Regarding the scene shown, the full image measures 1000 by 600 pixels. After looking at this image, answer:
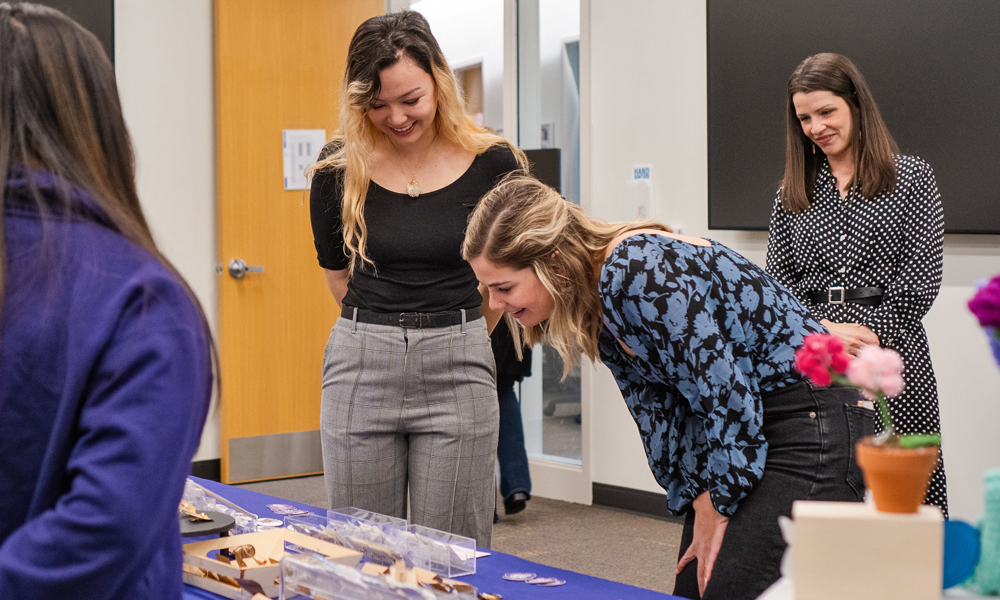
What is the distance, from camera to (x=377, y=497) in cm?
172

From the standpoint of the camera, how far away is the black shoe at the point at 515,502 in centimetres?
381

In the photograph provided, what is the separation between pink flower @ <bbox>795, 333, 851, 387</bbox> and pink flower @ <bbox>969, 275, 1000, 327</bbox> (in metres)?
0.14

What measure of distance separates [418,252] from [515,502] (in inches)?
90.3

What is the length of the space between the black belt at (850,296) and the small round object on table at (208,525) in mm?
1665

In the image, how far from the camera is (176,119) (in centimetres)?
439

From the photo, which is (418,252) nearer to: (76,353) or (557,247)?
(557,247)

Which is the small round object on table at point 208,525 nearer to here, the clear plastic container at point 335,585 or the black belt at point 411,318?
the clear plastic container at point 335,585

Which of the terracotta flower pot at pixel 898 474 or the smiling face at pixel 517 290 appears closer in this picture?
the terracotta flower pot at pixel 898 474

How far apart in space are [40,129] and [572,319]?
88 centimetres

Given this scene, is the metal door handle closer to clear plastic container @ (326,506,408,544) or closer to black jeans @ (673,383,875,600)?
clear plastic container @ (326,506,408,544)

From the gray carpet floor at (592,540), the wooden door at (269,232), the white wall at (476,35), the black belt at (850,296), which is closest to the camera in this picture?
the black belt at (850,296)

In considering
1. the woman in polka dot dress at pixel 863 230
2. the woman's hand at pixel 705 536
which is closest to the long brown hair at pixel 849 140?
the woman in polka dot dress at pixel 863 230

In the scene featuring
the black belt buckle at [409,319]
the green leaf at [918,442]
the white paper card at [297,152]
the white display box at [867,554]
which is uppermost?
the white paper card at [297,152]

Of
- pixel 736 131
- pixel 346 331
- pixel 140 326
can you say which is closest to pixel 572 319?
pixel 346 331
